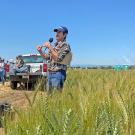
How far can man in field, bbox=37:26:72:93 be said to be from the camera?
5875mm

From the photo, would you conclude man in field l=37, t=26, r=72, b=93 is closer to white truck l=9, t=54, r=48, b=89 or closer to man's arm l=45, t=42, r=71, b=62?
A: man's arm l=45, t=42, r=71, b=62

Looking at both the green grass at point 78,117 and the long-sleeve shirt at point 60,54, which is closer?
the green grass at point 78,117

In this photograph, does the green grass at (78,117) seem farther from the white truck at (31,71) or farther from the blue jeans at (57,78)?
the white truck at (31,71)

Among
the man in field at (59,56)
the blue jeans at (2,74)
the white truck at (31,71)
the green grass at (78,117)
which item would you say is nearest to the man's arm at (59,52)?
the man in field at (59,56)

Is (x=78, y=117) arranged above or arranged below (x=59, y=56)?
below

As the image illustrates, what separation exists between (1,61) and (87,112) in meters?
19.6

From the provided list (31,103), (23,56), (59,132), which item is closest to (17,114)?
(31,103)

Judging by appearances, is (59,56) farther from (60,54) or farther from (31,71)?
Result: (31,71)

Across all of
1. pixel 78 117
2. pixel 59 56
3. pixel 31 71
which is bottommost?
pixel 78 117

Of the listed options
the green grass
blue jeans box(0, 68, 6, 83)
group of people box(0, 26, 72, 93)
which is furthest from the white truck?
the green grass

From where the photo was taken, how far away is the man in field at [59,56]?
231 inches

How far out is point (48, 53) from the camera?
607cm

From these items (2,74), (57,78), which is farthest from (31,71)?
(57,78)

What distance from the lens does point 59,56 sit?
19.4 ft
